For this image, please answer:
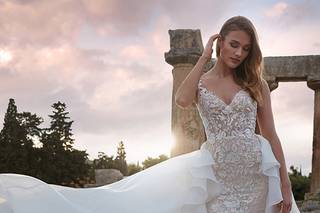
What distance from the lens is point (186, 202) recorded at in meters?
3.69

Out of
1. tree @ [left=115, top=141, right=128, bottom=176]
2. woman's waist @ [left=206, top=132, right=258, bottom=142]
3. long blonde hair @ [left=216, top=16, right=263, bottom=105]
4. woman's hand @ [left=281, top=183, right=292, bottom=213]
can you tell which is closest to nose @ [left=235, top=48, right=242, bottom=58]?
long blonde hair @ [left=216, top=16, right=263, bottom=105]

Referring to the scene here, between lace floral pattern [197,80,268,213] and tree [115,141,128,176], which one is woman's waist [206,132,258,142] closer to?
lace floral pattern [197,80,268,213]

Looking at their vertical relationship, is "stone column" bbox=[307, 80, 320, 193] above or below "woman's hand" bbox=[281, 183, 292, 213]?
above

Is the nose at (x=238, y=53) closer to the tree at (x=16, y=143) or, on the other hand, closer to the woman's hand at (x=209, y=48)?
the woman's hand at (x=209, y=48)

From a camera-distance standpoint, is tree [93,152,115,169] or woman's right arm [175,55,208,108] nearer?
woman's right arm [175,55,208,108]

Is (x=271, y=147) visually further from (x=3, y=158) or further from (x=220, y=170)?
(x=3, y=158)

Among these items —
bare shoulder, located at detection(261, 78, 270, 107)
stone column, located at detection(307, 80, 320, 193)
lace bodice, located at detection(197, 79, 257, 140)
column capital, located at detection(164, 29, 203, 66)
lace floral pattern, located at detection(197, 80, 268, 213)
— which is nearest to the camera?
lace floral pattern, located at detection(197, 80, 268, 213)

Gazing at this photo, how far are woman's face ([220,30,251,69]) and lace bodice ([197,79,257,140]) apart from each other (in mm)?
172

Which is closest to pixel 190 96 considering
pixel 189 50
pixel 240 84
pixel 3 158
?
pixel 240 84

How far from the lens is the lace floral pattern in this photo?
3.59 m

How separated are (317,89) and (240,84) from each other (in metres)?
12.1

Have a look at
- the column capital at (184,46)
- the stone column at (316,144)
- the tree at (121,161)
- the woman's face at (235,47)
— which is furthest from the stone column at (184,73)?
the woman's face at (235,47)

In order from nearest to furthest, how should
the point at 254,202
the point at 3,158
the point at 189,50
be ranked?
1. the point at 254,202
2. the point at 189,50
3. the point at 3,158

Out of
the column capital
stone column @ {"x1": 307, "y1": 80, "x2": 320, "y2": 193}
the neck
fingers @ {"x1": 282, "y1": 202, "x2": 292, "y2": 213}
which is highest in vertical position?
the column capital
